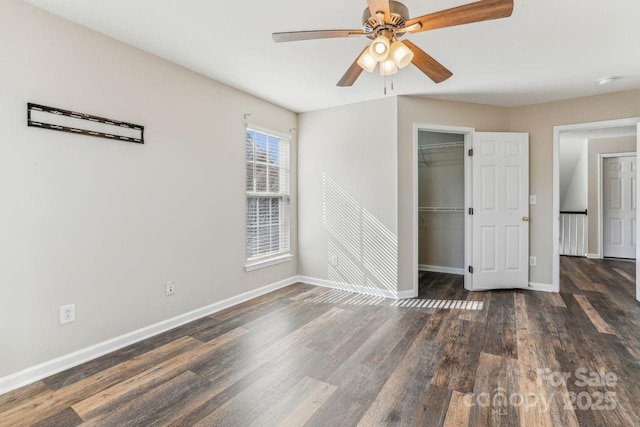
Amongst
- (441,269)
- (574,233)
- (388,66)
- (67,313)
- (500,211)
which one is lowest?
(441,269)

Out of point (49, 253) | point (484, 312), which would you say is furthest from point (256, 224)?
point (484, 312)

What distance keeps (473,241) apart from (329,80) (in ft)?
9.01

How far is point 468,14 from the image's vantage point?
1.45 meters

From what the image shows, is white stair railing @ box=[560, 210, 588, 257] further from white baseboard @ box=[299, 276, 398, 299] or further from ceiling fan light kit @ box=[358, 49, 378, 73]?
ceiling fan light kit @ box=[358, 49, 378, 73]

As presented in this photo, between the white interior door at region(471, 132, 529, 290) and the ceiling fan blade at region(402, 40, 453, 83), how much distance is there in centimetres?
219

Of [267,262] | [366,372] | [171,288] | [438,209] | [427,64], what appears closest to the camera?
[427,64]

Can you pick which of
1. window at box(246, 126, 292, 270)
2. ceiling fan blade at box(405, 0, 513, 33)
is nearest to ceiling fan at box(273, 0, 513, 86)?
ceiling fan blade at box(405, 0, 513, 33)

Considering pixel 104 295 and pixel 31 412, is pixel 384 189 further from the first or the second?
pixel 31 412

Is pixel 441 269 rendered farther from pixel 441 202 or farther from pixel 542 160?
pixel 542 160

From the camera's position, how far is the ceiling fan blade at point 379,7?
1.40m

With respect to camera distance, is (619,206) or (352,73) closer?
(352,73)

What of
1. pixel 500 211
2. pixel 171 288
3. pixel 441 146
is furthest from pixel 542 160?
pixel 171 288

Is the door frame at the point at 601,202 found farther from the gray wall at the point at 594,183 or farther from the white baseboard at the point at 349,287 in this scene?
the white baseboard at the point at 349,287

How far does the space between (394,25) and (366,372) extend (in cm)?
217
